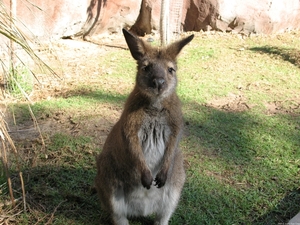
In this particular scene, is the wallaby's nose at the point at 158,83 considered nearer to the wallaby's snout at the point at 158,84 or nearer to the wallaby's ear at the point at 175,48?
the wallaby's snout at the point at 158,84

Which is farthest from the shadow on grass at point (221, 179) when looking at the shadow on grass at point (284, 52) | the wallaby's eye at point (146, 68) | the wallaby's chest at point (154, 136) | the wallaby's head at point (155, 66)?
the shadow on grass at point (284, 52)

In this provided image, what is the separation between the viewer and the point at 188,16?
8.36 meters

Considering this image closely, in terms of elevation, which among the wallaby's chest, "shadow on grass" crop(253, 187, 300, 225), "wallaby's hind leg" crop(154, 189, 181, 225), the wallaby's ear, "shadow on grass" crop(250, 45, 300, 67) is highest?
the wallaby's ear

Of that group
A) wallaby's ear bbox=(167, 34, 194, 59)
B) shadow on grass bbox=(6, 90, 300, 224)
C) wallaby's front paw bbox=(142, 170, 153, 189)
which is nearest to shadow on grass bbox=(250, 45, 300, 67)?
shadow on grass bbox=(6, 90, 300, 224)

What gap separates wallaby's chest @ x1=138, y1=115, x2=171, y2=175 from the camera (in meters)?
2.48

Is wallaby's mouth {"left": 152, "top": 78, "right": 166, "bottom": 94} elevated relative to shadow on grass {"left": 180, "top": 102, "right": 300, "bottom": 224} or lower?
elevated

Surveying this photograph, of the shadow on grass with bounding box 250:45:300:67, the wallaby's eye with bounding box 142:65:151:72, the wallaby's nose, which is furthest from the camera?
the shadow on grass with bounding box 250:45:300:67

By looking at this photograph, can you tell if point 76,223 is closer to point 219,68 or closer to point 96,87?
point 96,87

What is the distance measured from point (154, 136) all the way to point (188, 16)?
640cm

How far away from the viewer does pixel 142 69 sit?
8.38ft

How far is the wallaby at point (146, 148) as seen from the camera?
8.05 ft

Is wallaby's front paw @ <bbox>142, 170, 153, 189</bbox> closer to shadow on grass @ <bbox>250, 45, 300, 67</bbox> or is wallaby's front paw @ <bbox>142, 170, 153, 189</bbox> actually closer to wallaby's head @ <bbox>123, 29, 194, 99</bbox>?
wallaby's head @ <bbox>123, 29, 194, 99</bbox>

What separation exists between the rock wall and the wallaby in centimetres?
512

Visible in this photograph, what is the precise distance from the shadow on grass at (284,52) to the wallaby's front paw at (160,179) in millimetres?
4867
